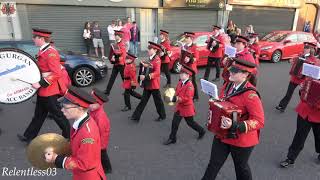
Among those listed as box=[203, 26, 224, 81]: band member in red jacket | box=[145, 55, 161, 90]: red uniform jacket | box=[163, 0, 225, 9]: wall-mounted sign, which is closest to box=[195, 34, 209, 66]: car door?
box=[203, 26, 224, 81]: band member in red jacket

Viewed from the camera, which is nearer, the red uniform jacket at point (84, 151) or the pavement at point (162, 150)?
the red uniform jacket at point (84, 151)

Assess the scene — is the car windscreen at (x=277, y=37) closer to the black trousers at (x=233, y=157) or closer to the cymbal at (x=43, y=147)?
the black trousers at (x=233, y=157)

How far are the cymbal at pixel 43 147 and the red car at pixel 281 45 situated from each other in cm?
1290

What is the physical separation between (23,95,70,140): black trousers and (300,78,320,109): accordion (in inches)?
157

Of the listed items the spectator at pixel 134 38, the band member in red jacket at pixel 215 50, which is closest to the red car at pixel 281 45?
the band member in red jacket at pixel 215 50

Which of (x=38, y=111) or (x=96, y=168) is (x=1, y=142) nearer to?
(x=38, y=111)

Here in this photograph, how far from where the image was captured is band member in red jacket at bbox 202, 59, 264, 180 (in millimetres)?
3669

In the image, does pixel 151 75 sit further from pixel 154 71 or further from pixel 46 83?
pixel 46 83

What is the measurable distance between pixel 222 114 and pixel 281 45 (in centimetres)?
1259

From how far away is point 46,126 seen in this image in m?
6.89

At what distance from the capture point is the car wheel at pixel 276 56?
14.8 metres

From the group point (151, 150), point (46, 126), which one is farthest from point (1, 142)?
point (151, 150)

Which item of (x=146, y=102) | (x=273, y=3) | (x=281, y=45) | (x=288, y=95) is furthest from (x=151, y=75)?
(x=273, y=3)

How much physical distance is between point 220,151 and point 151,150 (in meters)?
2.02
